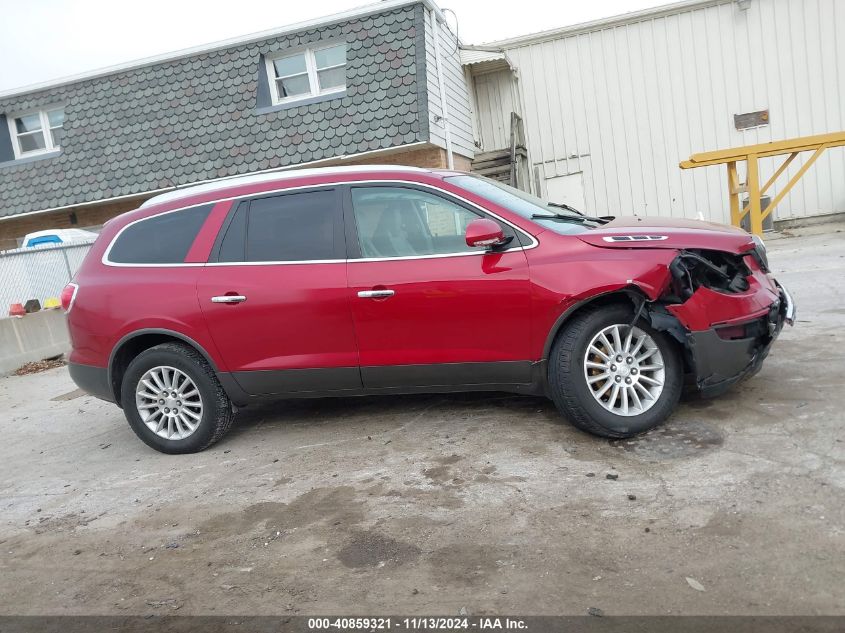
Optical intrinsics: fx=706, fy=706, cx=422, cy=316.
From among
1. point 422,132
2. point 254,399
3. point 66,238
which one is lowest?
point 254,399

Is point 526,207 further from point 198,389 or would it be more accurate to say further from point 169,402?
point 169,402

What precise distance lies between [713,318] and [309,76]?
1207 cm

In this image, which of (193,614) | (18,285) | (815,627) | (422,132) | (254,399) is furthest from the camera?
(422,132)

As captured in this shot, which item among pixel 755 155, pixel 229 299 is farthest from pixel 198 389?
pixel 755 155

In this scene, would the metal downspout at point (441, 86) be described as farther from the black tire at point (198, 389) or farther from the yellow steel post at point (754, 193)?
the black tire at point (198, 389)

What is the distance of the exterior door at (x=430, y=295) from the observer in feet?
14.2

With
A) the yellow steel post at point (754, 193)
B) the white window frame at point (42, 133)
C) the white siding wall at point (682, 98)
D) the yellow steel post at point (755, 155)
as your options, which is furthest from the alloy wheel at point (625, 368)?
the white window frame at point (42, 133)

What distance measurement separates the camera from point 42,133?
16.1 m

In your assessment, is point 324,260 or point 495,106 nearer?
point 324,260

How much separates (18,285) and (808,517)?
37.1ft

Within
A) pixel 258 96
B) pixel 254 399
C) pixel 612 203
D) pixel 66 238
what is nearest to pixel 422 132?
pixel 258 96

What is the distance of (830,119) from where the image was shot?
50.1ft

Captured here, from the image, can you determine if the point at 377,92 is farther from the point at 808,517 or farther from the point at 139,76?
the point at 808,517

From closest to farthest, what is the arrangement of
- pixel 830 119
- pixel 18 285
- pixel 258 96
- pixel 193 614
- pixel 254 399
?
pixel 193 614, pixel 254 399, pixel 18 285, pixel 258 96, pixel 830 119
